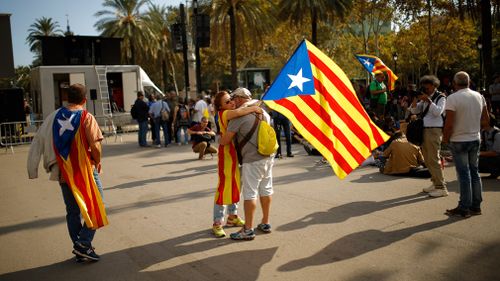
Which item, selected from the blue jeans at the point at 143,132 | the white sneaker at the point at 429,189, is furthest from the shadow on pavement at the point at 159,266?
the blue jeans at the point at 143,132

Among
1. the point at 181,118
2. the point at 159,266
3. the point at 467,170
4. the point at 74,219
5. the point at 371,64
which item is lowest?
the point at 159,266

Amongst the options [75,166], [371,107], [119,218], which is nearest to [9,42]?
[371,107]

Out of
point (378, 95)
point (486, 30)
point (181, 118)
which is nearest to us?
point (378, 95)

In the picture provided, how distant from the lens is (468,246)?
504cm

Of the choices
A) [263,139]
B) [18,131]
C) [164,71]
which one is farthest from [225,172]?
[164,71]

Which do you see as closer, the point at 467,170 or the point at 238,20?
the point at 467,170

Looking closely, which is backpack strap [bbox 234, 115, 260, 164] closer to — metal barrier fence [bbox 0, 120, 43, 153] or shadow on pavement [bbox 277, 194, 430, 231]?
shadow on pavement [bbox 277, 194, 430, 231]

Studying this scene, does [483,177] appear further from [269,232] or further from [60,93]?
[60,93]

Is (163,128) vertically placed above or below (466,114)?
below

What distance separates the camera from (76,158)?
4914 millimetres

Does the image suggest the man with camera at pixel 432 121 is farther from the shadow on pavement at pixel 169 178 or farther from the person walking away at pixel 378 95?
the person walking away at pixel 378 95

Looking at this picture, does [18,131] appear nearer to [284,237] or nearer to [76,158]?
[76,158]

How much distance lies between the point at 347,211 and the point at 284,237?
144 cm

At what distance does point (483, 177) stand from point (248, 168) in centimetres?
523
